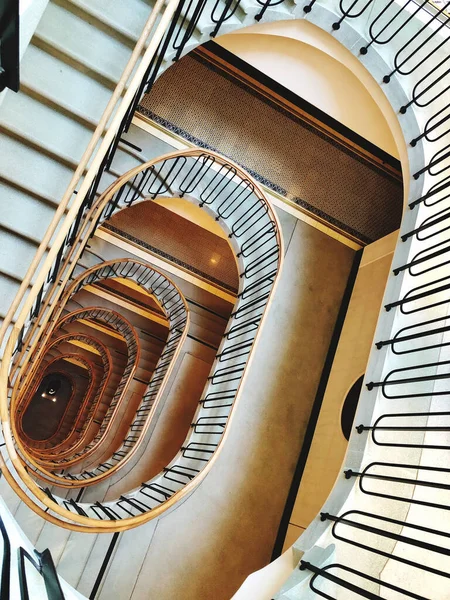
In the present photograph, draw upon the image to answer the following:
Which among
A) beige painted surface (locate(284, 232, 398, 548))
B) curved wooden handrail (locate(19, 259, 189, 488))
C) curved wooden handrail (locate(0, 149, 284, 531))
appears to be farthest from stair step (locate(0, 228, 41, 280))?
beige painted surface (locate(284, 232, 398, 548))

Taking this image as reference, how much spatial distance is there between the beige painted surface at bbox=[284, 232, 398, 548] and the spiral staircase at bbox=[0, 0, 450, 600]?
109cm

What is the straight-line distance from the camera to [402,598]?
11.6ft

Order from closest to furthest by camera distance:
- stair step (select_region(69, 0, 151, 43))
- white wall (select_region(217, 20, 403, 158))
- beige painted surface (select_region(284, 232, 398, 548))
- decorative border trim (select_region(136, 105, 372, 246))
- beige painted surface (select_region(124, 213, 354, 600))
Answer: stair step (select_region(69, 0, 151, 43)), white wall (select_region(217, 20, 403, 158)), beige painted surface (select_region(124, 213, 354, 600)), beige painted surface (select_region(284, 232, 398, 548)), decorative border trim (select_region(136, 105, 372, 246))

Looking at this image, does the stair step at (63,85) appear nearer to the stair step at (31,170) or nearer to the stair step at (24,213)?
the stair step at (31,170)

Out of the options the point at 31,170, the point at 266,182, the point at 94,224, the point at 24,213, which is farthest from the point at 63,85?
the point at 266,182

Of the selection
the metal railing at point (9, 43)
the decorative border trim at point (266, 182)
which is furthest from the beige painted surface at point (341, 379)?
the metal railing at point (9, 43)

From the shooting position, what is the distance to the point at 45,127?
3203mm

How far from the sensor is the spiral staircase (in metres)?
3.09

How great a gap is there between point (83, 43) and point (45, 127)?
0.67 m

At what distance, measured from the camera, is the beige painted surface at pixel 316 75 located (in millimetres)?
4875

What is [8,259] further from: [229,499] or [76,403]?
[76,403]

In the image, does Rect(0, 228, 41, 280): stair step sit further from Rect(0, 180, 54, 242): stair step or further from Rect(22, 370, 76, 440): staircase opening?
Rect(22, 370, 76, 440): staircase opening

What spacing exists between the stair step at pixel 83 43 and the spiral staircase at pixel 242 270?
11 millimetres

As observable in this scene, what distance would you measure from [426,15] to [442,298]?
271 cm
